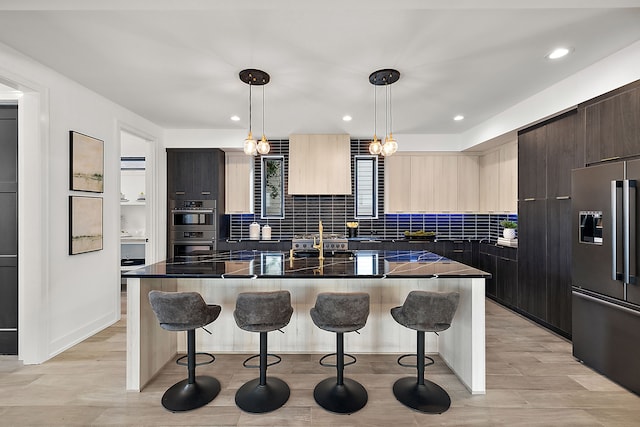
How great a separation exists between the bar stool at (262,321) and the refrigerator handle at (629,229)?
8.49 ft

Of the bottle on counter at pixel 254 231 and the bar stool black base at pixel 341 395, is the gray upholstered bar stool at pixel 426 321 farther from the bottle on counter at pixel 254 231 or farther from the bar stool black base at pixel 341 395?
the bottle on counter at pixel 254 231

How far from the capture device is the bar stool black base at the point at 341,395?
2.18 m

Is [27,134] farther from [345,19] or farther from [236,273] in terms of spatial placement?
[345,19]

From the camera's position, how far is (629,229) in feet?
7.77

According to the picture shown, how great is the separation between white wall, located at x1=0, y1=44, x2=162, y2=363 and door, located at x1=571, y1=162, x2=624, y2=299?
4.89 metres

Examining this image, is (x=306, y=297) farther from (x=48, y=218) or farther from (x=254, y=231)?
(x=254, y=231)

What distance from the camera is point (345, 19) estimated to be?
2182mm

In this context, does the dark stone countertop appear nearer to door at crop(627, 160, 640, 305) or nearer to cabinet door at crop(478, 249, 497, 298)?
door at crop(627, 160, 640, 305)

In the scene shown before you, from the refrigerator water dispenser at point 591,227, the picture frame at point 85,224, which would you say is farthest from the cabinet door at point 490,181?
the picture frame at point 85,224

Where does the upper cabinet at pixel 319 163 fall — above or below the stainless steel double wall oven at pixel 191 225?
above

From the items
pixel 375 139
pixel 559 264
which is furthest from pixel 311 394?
pixel 559 264

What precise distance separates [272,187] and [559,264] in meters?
4.36

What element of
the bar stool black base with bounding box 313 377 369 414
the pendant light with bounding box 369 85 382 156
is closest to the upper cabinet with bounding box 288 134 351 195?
the pendant light with bounding box 369 85 382 156

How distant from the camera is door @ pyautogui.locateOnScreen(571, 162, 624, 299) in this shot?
2473 millimetres
